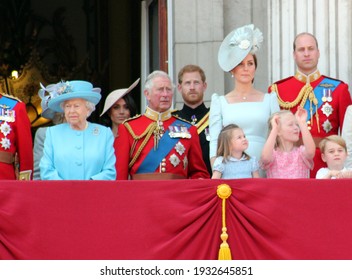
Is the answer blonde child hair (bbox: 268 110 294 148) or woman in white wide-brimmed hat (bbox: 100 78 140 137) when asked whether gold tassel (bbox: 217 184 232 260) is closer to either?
blonde child hair (bbox: 268 110 294 148)

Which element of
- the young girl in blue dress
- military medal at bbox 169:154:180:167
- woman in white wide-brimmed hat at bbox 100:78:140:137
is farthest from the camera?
woman in white wide-brimmed hat at bbox 100:78:140:137

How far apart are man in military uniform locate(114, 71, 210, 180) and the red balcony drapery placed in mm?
939

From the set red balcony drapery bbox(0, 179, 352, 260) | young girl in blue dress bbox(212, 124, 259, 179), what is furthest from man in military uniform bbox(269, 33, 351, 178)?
red balcony drapery bbox(0, 179, 352, 260)

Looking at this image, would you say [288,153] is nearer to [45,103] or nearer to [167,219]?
[167,219]

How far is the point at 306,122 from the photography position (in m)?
9.70

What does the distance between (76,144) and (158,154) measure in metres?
0.64

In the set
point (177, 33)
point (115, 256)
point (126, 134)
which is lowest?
point (115, 256)

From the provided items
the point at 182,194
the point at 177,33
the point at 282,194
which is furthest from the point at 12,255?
the point at 177,33

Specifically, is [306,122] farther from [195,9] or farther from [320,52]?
[195,9]

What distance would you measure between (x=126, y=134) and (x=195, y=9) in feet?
6.65

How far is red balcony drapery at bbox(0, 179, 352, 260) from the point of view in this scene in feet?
27.9

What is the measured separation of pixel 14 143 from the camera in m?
9.68

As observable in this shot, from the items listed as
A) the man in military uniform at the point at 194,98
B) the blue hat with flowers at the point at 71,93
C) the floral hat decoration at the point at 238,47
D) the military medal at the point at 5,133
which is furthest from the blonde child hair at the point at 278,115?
the military medal at the point at 5,133

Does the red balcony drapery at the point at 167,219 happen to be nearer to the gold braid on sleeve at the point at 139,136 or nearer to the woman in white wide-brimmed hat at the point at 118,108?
the gold braid on sleeve at the point at 139,136
